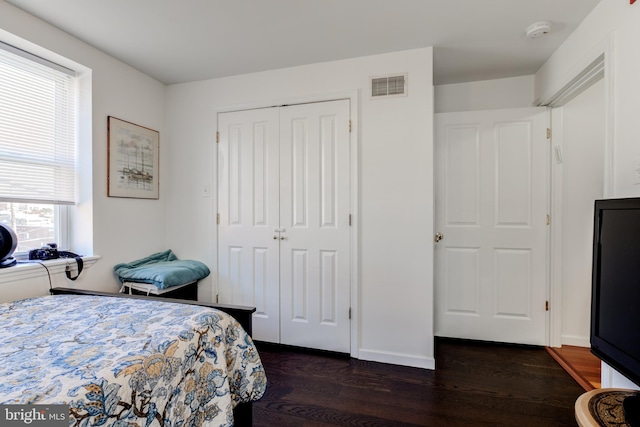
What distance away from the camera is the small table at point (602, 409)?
96cm

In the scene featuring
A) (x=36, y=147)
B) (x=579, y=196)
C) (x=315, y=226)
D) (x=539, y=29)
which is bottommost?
(x=315, y=226)

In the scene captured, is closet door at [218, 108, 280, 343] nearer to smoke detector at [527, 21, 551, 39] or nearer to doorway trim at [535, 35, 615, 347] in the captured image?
smoke detector at [527, 21, 551, 39]

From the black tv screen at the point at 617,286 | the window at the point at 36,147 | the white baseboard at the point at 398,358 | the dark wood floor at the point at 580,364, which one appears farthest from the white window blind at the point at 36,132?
the dark wood floor at the point at 580,364

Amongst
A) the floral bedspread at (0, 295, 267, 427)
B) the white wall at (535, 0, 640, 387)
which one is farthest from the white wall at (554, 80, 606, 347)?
the floral bedspread at (0, 295, 267, 427)

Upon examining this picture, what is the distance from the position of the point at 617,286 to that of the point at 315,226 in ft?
6.11

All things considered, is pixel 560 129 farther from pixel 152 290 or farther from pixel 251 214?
pixel 152 290

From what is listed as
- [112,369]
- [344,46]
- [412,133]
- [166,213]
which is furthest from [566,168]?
[166,213]

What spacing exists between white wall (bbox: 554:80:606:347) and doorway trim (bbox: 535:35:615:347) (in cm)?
4

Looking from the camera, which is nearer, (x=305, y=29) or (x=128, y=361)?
(x=128, y=361)

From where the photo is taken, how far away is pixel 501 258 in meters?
2.68

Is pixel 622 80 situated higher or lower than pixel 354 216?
higher

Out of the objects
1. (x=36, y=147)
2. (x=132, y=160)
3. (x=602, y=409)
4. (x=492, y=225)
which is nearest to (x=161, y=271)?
(x=132, y=160)

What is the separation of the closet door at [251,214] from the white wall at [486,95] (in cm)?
165

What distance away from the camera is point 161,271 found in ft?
7.81
